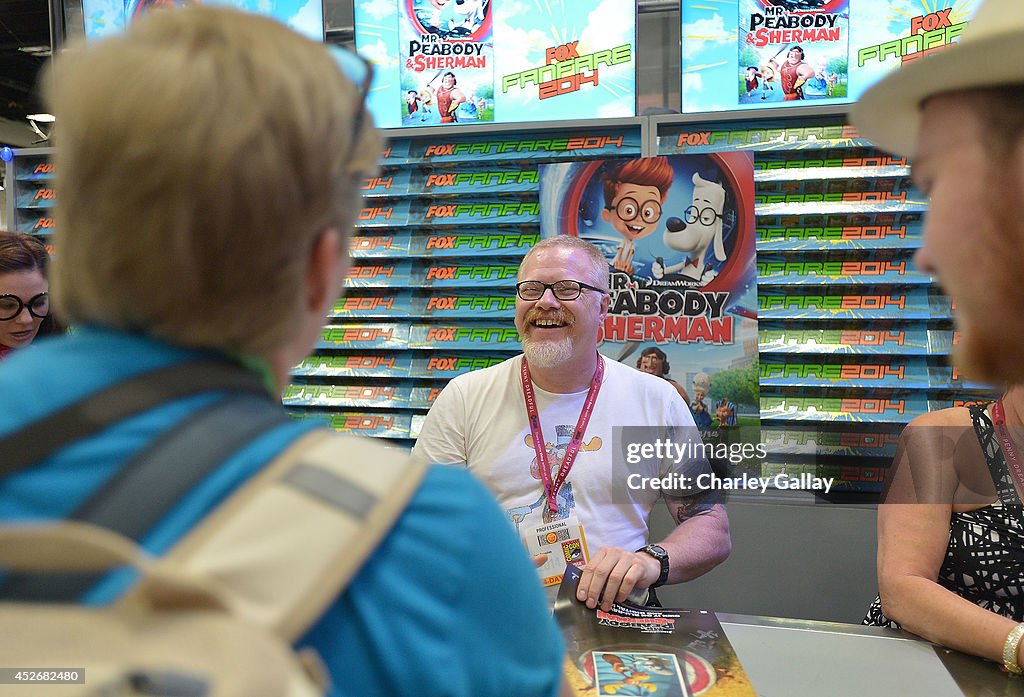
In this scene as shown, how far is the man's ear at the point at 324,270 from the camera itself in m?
0.68

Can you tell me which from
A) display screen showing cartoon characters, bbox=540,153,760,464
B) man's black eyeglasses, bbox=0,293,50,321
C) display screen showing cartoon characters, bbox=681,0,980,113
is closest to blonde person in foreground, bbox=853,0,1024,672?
display screen showing cartoon characters, bbox=540,153,760,464

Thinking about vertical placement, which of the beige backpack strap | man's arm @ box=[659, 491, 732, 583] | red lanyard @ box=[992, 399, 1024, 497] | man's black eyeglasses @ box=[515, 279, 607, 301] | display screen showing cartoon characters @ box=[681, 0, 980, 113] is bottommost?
man's arm @ box=[659, 491, 732, 583]

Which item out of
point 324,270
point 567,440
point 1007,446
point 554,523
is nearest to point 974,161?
point 324,270

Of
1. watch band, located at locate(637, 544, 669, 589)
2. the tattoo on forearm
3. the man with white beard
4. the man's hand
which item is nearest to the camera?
the man's hand

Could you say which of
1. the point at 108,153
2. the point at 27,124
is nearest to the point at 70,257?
the point at 108,153

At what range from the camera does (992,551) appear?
1.83 m

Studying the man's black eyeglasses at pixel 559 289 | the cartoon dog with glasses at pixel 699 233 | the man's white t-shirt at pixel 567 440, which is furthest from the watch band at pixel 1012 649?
the cartoon dog with glasses at pixel 699 233

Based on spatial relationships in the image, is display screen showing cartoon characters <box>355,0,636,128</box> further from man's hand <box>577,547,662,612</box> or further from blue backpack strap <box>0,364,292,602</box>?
blue backpack strap <box>0,364,292,602</box>

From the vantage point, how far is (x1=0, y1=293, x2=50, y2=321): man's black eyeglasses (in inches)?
105

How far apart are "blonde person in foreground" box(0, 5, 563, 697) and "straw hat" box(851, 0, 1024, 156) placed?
568mm

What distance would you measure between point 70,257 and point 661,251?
2.80m

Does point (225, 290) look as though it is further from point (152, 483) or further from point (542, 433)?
point (542, 433)

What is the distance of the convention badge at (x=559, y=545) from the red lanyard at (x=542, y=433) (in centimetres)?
19

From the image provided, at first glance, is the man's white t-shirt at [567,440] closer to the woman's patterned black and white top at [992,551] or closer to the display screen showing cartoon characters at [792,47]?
the woman's patterned black and white top at [992,551]
